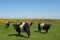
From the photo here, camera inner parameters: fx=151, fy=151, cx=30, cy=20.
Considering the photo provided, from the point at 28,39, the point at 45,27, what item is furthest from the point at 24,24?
the point at 45,27

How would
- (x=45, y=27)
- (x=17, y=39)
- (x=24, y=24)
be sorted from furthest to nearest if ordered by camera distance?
(x=45, y=27), (x=24, y=24), (x=17, y=39)

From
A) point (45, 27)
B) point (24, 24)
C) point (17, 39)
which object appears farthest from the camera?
point (45, 27)

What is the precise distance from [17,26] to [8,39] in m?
2.89

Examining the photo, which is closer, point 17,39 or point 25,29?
point 17,39

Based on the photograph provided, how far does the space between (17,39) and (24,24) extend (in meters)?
2.49

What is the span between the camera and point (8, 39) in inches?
685

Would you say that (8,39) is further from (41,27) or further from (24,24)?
(41,27)

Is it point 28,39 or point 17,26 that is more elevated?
point 17,26

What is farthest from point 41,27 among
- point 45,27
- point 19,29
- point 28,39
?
point 28,39

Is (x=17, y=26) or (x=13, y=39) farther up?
(x=17, y=26)

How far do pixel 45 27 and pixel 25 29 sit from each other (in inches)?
288

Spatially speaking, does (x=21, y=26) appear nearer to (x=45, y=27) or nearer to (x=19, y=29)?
(x=19, y=29)

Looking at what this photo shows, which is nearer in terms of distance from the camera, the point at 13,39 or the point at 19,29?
the point at 13,39

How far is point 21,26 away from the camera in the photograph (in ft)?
63.2
